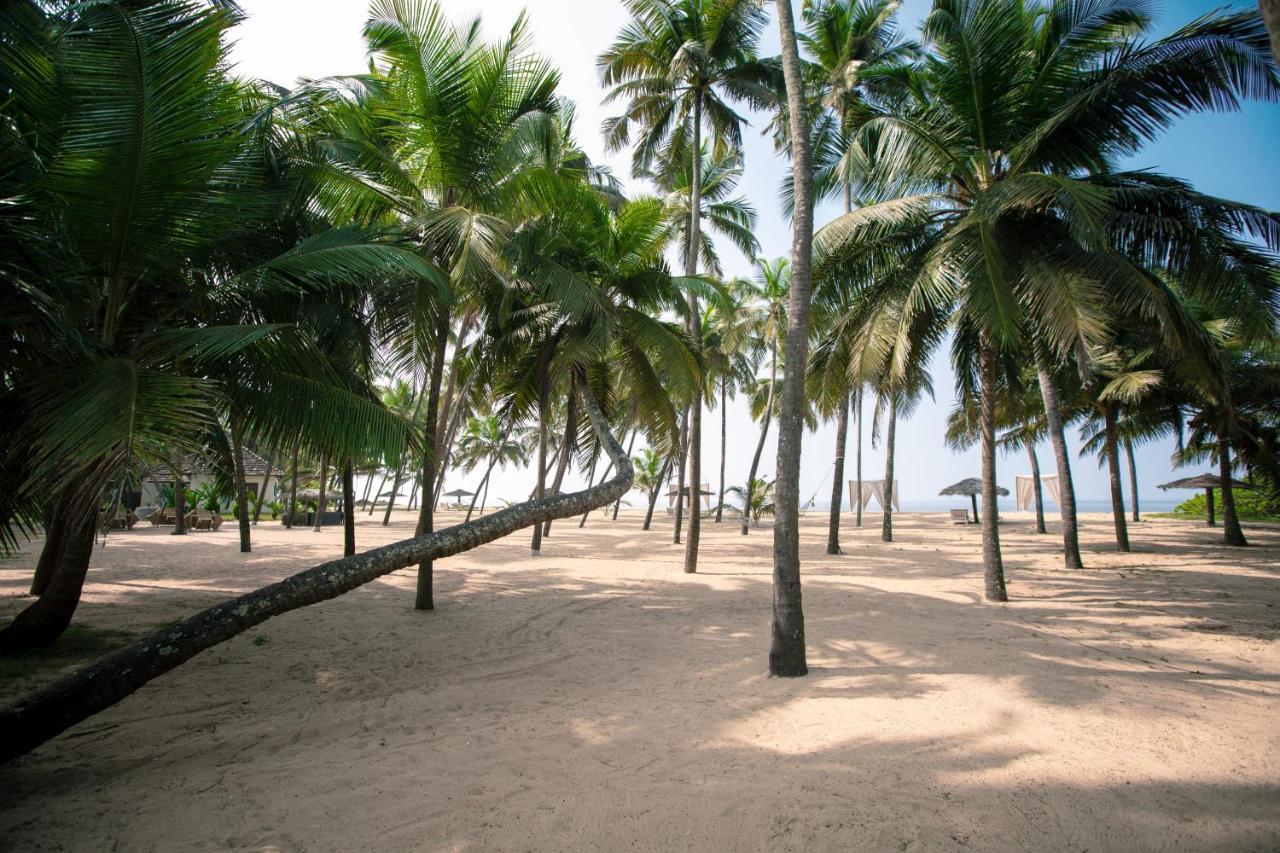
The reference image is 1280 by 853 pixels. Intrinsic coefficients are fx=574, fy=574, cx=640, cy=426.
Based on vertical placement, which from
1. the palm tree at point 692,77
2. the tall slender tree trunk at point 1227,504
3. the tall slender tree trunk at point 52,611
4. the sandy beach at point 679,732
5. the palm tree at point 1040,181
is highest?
the palm tree at point 692,77

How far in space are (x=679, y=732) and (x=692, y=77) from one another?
13425 mm

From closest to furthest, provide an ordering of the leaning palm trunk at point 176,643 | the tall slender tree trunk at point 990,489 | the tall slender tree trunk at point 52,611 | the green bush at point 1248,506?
the leaning palm trunk at point 176,643
the tall slender tree trunk at point 52,611
the tall slender tree trunk at point 990,489
the green bush at point 1248,506

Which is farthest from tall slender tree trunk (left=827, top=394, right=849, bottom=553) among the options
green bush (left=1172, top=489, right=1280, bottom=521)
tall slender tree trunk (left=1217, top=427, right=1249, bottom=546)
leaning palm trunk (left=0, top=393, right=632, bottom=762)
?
green bush (left=1172, top=489, right=1280, bottom=521)

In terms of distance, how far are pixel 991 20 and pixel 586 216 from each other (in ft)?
20.5

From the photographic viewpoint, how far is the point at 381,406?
213 inches

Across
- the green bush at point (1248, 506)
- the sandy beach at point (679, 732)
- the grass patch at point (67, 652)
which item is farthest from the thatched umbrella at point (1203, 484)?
the grass patch at point (67, 652)

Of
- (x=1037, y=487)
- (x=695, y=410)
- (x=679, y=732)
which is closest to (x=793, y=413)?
(x=679, y=732)

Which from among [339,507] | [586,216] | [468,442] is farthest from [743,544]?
[468,442]

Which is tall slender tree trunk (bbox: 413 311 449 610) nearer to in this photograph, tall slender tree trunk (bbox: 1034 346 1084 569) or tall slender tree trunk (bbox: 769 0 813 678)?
tall slender tree trunk (bbox: 769 0 813 678)

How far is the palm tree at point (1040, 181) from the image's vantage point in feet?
23.7

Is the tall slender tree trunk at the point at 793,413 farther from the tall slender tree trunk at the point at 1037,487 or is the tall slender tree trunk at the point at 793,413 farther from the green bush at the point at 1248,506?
the green bush at the point at 1248,506

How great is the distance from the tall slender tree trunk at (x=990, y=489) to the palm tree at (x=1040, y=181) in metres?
0.03

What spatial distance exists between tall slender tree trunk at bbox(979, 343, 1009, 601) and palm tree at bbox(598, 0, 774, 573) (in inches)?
193

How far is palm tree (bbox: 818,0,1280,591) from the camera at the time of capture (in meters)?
7.22
